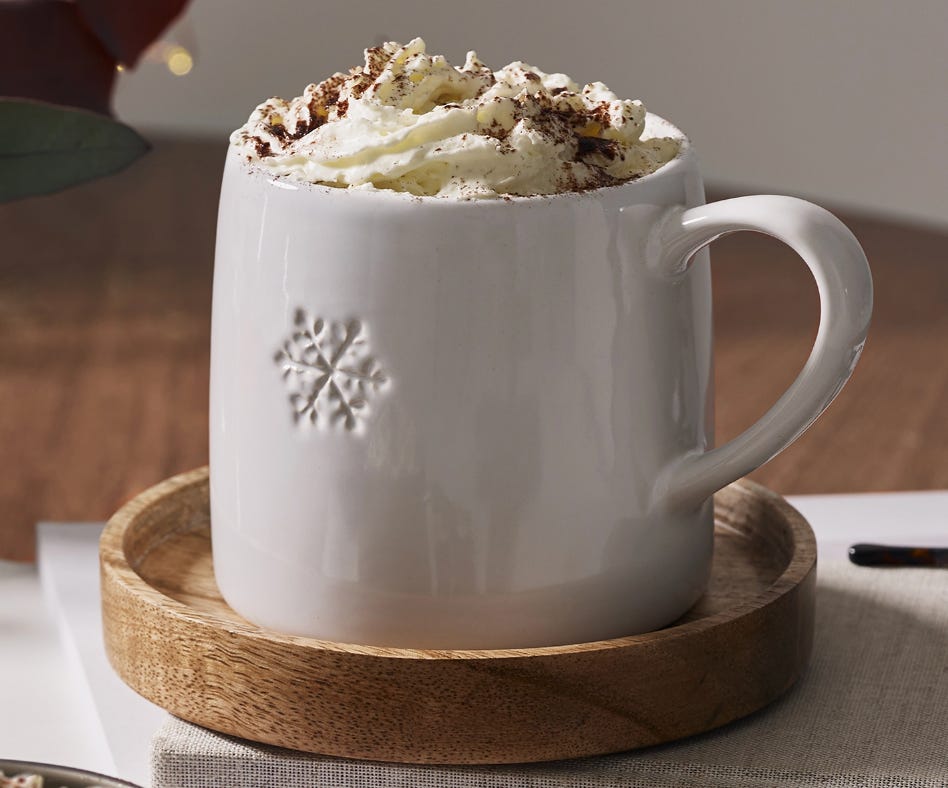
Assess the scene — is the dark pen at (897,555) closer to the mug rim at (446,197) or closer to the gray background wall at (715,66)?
the mug rim at (446,197)

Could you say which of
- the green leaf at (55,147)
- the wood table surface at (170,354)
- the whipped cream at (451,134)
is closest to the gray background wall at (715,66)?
the wood table surface at (170,354)

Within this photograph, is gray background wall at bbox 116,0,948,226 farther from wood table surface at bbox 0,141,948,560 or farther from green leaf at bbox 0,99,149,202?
green leaf at bbox 0,99,149,202

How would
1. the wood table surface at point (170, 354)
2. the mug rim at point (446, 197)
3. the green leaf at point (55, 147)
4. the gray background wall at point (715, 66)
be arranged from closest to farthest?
1. the mug rim at point (446, 197)
2. the green leaf at point (55, 147)
3. the wood table surface at point (170, 354)
4. the gray background wall at point (715, 66)

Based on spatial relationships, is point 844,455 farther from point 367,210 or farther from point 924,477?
point 367,210

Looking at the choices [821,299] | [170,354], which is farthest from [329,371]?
[170,354]

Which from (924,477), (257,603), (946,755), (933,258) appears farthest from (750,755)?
(933,258)
